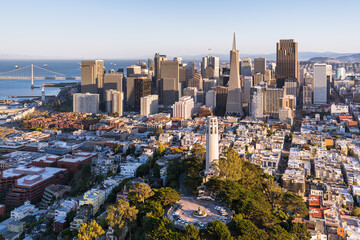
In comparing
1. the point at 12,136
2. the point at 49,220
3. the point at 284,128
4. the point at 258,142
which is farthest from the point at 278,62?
the point at 49,220

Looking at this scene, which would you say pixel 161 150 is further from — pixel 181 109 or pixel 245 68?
pixel 245 68

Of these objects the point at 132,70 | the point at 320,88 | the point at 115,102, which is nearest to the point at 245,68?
the point at 320,88

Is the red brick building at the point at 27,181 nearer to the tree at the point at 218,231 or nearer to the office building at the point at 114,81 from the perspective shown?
the tree at the point at 218,231

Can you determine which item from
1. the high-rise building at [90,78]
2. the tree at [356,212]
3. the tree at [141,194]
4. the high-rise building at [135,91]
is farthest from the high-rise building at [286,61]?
the tree at [141,194]

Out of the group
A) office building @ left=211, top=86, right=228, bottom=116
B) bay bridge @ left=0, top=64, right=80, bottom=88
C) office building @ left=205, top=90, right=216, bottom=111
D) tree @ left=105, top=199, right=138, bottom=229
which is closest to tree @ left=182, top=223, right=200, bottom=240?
tree @ left=105, top=199, right=138, bottom=229

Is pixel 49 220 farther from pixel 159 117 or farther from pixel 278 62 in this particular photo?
pixel 278 62

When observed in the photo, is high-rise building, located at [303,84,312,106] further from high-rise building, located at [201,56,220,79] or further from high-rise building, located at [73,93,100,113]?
high-rise building, located at [73,93,100,113]
